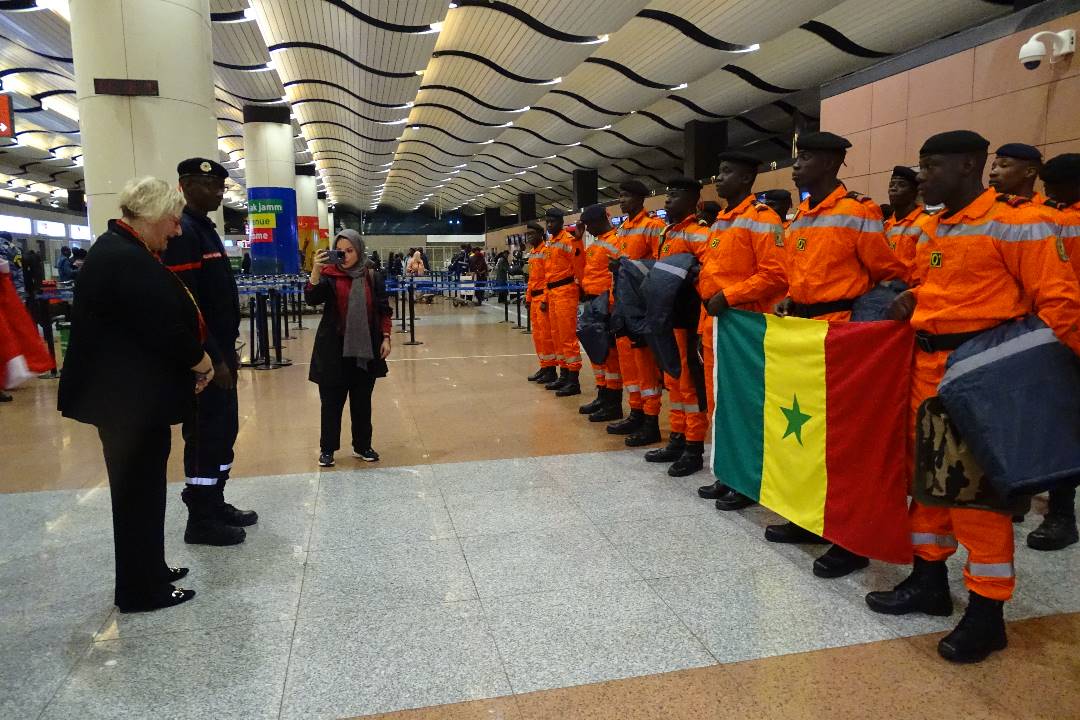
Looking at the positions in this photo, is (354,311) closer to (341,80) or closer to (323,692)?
(323,692)

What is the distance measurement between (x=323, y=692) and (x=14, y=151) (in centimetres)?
2950

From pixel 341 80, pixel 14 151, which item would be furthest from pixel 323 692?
pixel 14 151

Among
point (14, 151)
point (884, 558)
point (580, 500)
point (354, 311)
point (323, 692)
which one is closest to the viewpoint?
point (323, 692)

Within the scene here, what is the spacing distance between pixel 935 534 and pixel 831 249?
4.18ft

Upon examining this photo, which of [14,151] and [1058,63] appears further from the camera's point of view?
[14,151]

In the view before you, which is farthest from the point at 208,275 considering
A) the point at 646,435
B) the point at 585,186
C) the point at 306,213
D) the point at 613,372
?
the point at 585,186

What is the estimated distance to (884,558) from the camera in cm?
289

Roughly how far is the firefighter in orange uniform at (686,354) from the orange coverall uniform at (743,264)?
0.34m

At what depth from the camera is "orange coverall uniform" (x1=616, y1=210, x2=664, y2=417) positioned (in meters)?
5.36

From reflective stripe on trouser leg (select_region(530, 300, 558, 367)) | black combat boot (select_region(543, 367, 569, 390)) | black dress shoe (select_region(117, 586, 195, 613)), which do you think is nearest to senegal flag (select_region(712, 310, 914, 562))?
black dress shoe (select_region(117, 586, 195, 613))

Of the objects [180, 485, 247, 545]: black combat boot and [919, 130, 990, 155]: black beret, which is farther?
[180, 485, 247, 545]: black combat boot

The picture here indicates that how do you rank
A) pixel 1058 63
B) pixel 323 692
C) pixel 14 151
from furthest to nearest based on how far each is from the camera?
pixel 14 151 → pixel 1058 63 → pixel 323 692

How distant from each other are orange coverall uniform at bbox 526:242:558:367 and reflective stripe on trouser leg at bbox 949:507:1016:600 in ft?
18.3

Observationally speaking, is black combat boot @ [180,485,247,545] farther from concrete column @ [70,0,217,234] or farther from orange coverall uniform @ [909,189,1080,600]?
concrete column @ [70,0,217,234]
